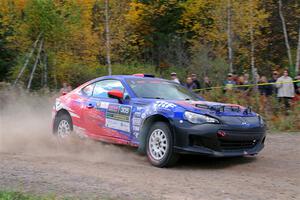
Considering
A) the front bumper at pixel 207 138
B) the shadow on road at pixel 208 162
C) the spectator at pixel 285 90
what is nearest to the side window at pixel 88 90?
the shadow on road at pixel 208 162

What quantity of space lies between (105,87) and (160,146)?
210cm

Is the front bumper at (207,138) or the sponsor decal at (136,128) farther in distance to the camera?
the sponsor decal at (136,128)

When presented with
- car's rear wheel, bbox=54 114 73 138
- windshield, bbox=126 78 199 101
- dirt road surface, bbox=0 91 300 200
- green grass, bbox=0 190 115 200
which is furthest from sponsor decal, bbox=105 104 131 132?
green grass, bbox=0 190 115 200

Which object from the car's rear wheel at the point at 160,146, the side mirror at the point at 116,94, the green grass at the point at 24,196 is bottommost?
the green grass at the point at 24,196

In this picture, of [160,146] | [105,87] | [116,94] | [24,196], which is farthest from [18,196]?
[105,87]

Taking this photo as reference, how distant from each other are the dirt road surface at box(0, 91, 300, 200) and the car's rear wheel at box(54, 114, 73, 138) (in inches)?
7.0

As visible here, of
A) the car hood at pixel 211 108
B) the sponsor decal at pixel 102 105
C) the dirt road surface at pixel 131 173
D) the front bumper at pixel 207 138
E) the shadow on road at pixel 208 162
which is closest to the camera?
the dirt road surface at pixel 131 173

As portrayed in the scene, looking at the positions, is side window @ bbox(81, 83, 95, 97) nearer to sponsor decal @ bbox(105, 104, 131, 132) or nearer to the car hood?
sponsor decal @ bbox(105, 104, 131, 132)

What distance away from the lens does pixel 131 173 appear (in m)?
7.66

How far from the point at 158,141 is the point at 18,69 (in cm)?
1923

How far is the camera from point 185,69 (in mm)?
29406

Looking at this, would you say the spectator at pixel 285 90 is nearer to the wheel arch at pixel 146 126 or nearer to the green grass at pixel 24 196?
the wheel arch at pixel 146 126

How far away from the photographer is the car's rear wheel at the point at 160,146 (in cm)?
795

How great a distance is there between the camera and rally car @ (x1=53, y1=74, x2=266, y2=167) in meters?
7.83
